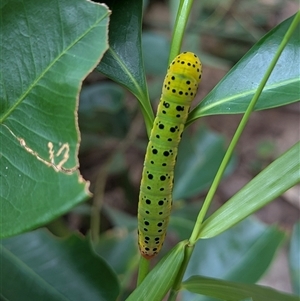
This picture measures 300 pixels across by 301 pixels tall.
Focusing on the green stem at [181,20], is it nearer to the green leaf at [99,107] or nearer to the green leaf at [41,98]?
the green leaf at [41,98]

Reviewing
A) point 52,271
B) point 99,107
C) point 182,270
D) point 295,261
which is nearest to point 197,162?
point 99,107

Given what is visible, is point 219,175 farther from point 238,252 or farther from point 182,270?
point 238,252

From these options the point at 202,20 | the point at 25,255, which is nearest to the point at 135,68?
the point at 25,255

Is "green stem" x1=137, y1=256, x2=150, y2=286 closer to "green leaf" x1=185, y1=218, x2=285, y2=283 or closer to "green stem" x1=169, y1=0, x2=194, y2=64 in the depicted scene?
"green stem" x1=169, y1=0, x2=194, y2=64

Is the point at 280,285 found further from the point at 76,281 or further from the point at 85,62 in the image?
the point at 85,62

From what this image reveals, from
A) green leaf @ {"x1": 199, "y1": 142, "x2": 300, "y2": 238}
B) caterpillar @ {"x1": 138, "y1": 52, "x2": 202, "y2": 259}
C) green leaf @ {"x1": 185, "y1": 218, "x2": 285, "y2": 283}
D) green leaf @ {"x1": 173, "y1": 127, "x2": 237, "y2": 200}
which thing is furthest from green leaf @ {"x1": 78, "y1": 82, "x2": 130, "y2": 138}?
green leaf @ {"x1": 199, "y1": 142, "x2": 300, "y2": 238}

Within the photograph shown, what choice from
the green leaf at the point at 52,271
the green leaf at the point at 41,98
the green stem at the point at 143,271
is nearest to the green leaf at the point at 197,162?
the green leaf at the point at 52,271
